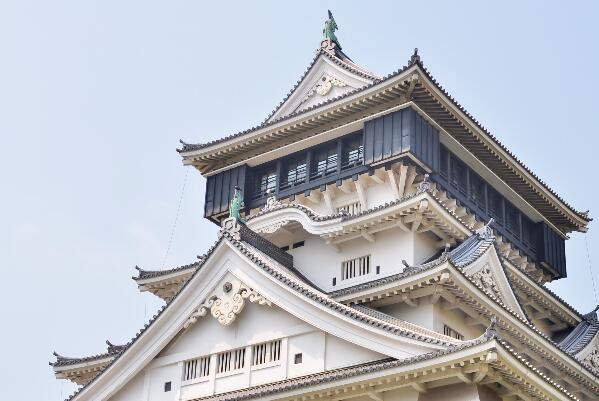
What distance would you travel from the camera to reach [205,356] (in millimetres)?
28344

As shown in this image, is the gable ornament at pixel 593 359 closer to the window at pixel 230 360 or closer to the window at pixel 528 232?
the window at pixel 528 232

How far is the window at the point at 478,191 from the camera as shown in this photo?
114ft

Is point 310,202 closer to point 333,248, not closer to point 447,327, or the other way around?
point 333,248

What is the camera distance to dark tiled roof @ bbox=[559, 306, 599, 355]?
3331 centimetres

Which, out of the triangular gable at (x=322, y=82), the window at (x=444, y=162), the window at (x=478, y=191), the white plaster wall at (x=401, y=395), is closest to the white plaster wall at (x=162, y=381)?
the white plaster wall at (x=401, y=395)

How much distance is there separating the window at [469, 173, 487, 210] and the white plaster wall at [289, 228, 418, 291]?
472 cm

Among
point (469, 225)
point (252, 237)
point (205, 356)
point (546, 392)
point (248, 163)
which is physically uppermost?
point (248, 163)

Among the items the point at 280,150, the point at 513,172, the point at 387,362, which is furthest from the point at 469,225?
the point at 387,362

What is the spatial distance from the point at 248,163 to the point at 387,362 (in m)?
12.6

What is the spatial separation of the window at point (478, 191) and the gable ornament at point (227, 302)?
32.2 feet

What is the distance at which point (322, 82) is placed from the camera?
3597 cm

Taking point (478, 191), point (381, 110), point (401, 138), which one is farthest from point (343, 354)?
point (478, 191)

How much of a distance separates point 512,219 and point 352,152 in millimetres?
7044

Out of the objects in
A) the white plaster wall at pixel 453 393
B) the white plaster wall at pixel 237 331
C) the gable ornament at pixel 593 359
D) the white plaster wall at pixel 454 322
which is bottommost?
the white plaster wall at pixel 453 393
